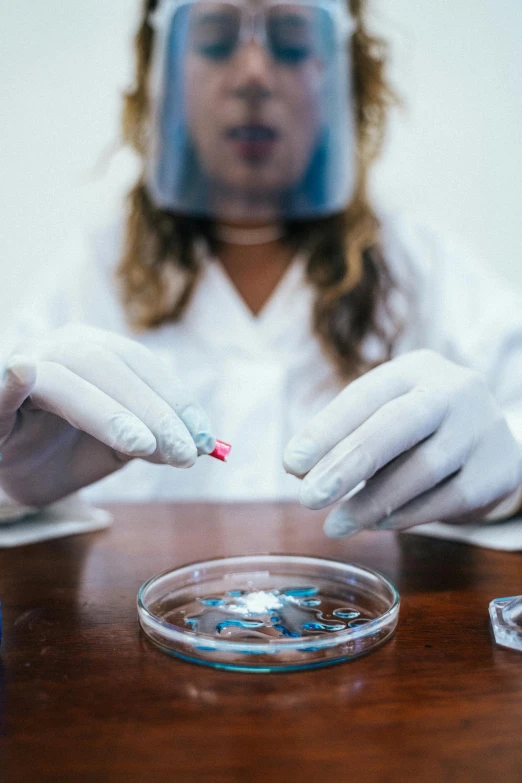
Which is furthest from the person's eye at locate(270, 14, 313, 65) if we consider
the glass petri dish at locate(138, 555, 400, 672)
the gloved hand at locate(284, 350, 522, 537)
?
the glass petri dish at locate(138, 555, 400, 672)

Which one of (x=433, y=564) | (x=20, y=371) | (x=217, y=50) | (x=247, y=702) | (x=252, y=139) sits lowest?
(x=433, y=564)

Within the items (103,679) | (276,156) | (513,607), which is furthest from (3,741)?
(276,156)

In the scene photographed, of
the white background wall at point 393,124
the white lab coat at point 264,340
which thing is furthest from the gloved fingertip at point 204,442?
the white background wall at point 393,124

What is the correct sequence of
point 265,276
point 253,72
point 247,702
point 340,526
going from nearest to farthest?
point 247,702, point 340,526, point 253,72, point 265,276

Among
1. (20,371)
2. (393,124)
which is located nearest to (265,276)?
(393,124)

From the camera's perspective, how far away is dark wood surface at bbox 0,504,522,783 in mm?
312

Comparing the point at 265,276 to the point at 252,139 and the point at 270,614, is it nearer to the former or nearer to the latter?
the point at 252,139

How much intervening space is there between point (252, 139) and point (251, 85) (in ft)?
0.27

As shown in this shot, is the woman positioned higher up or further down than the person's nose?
further down

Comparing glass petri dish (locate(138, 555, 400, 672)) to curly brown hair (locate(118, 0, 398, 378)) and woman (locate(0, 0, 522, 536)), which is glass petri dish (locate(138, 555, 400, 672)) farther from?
curly brown hair (locate(118, 0, 398, 378))

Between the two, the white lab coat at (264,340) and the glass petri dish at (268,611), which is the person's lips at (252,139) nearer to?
the white lab coat at (264,340)

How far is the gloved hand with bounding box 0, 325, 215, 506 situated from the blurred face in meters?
0.53

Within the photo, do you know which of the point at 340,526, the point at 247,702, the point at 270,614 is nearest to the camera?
the point at 247,702

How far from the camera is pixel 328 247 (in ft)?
4.18
